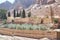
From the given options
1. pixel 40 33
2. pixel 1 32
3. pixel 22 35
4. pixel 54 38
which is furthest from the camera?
pixel 1 32

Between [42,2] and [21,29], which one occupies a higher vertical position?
[42,2]

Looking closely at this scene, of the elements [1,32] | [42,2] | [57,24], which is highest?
[42,2]

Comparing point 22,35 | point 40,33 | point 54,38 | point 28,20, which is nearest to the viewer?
point 54,38

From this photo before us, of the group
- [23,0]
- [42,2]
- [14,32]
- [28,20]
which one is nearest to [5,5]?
[23,0]

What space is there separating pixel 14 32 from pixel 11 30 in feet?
1.96

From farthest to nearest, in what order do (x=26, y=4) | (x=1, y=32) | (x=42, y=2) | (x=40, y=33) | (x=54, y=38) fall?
(x=26, y=4) < (x=42, y=2) < (x=1, y=32) < (x=40, y=33) < (x=54, y=38)

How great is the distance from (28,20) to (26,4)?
42809 mm

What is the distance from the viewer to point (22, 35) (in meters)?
13.7

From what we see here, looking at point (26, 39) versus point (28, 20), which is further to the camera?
point (28, 20)

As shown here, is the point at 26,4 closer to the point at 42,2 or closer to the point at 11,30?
the point at 42,2

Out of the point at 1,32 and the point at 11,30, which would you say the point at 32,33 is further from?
the point at 1,32

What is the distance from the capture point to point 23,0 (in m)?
63.1

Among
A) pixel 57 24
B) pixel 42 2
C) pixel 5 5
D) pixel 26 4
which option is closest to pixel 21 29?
pixel 57 24

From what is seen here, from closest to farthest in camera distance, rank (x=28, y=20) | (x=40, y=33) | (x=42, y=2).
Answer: (x=40, y=33) → (x=28, y=20) → (x=42, y=2)
